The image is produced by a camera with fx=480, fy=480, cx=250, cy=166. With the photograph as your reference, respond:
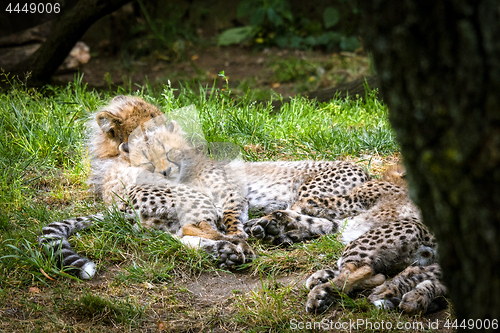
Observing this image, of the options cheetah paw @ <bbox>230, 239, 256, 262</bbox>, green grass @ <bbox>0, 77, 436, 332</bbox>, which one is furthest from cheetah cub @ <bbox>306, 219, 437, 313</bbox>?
cheetah paw @ <bbox>230, 239, 256, 262</bbox>

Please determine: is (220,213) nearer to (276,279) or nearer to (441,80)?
(276,279)

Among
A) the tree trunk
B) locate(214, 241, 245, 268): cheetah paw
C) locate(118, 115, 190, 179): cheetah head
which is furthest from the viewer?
locate(118, 115, 190, 179): cheetah head

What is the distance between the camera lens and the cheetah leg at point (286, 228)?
11.5ft

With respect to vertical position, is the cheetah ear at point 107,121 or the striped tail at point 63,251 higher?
the cheetah ear at point 107,121

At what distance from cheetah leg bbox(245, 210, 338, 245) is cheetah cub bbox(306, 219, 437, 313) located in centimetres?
58

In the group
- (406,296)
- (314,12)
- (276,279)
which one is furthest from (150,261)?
(314,12)

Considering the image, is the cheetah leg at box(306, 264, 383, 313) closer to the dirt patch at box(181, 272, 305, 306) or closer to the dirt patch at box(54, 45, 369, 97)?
the dirt patch at box(181, 272, 305, 306)

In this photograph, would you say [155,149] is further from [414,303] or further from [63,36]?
[63,36]

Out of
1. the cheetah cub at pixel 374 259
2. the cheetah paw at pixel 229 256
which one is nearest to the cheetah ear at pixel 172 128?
the cheetah paw at pixel 229 256

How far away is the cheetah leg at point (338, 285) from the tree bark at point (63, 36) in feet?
15.6

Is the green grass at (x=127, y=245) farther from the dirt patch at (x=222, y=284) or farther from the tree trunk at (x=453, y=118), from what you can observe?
the tree trunk at (x=453, y=118)

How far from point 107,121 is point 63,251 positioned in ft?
4.29

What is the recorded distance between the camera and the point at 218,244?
3268 mm

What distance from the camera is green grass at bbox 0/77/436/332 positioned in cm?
262
